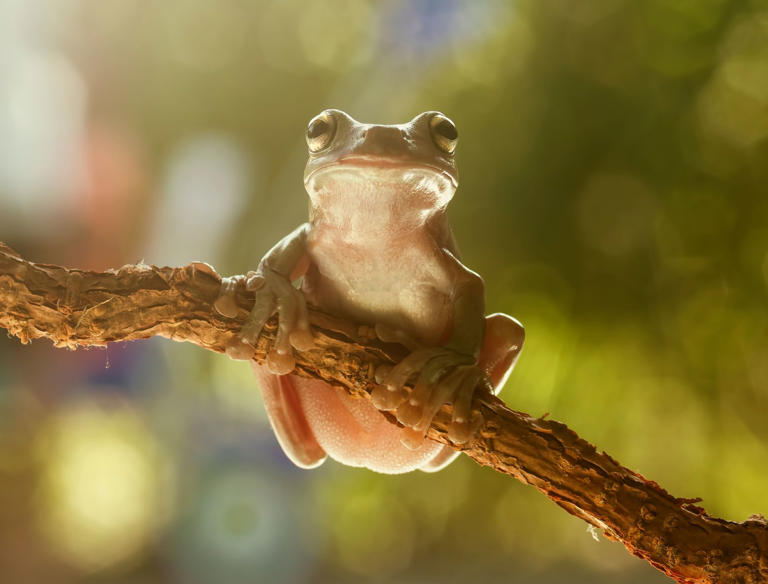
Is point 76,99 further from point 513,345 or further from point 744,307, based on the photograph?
point 744,307

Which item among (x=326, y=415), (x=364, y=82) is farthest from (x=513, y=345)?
(x=364, y=82)

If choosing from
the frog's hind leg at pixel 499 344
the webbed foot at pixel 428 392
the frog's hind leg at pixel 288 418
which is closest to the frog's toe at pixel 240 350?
the frog's hind leg at pixel 288 418

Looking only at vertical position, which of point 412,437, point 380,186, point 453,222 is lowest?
point 453,222

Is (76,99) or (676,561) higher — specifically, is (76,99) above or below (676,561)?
below

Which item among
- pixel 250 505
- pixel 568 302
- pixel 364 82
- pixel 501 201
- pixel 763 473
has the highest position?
pixel 364 82

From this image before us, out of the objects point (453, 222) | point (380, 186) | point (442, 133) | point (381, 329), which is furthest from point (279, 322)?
point (453, 222)

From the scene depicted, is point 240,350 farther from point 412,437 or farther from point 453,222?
point 453,222

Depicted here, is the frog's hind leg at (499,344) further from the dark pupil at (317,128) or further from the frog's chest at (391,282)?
the dark pupil at (317,128)
